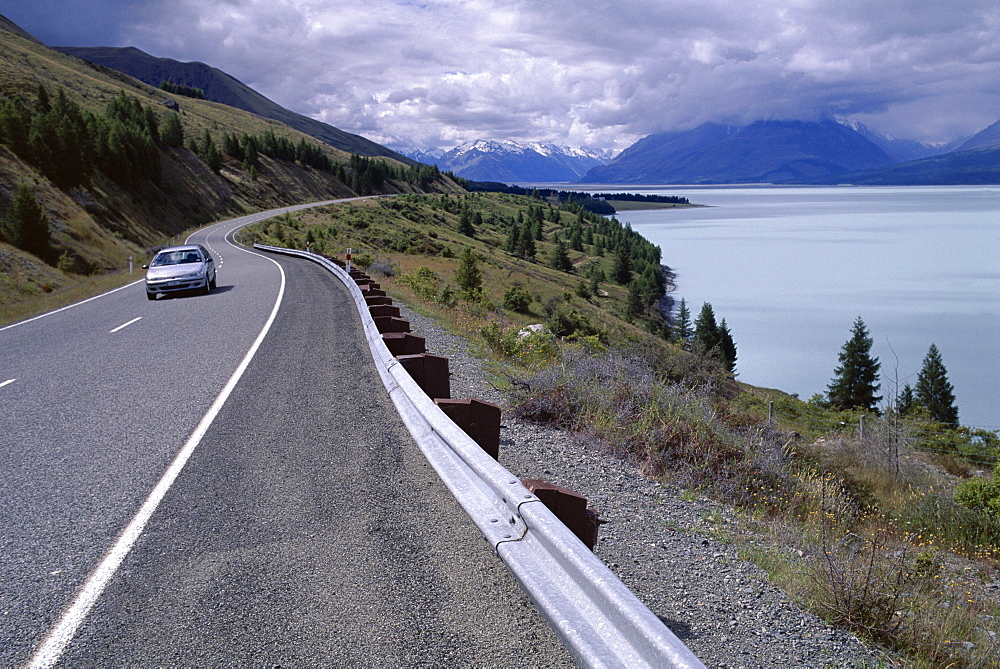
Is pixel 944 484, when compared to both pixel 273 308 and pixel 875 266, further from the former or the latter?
pixel 875 266

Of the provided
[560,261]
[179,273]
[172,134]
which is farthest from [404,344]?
[560,261]

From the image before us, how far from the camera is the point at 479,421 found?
15.8ft

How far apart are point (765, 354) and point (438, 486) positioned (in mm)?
64490

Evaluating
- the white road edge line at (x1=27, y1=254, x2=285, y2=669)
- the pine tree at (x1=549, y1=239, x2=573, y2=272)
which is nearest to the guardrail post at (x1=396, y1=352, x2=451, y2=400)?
the white road edge line at (x1=27, y1=254, x2=285, y2=669)

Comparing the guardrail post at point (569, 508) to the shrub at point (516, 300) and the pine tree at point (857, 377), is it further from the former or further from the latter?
the pine tree at point (857, 377)

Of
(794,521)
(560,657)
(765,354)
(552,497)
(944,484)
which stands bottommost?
(765,354)

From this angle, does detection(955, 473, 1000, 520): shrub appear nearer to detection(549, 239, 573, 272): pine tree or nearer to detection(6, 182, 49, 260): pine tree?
detection(6, 182, 49, 260): pine tree

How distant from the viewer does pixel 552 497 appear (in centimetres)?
320

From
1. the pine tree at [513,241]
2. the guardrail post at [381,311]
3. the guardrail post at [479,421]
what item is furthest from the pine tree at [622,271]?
the guardrail post at [479,421]

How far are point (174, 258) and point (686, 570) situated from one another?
19930 mm

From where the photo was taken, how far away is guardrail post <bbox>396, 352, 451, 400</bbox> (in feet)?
20.9

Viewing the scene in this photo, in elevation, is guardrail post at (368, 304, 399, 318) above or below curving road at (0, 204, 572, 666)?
above

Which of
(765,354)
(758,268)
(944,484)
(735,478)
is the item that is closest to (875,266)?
(758,268)

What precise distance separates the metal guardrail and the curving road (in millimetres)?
236
